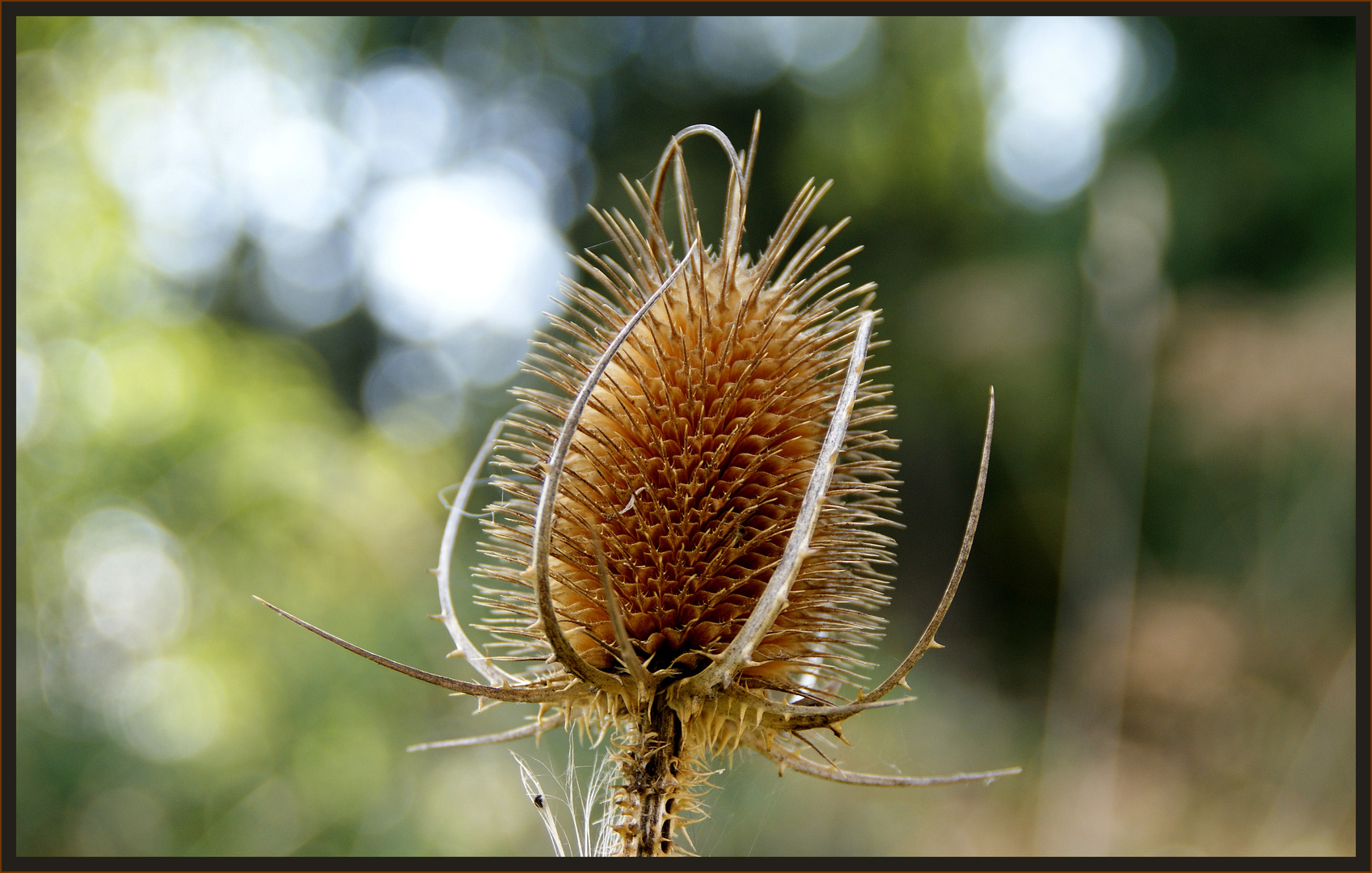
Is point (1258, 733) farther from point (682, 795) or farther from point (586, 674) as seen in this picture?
point (586, 674)

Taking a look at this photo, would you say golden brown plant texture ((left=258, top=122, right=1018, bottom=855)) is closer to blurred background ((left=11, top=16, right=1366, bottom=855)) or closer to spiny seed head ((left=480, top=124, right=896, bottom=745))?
spiny seed head ((left=480, top=124, right=896, bottom=745))

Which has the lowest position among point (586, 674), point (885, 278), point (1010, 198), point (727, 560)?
point (586, 674)

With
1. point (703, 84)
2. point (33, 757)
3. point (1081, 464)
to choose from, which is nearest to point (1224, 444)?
point (1081, 464)


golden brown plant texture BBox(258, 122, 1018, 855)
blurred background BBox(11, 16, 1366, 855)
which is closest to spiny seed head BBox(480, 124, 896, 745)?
golden brown plant texture BBox(258, 122, 1018, 855)

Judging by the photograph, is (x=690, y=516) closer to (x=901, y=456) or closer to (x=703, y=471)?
(x=703, y=471)

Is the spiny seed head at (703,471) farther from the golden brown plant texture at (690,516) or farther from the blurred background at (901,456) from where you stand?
the blurred background at (901,456)

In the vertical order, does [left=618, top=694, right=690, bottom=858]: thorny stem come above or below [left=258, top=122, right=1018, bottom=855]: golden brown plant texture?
below
